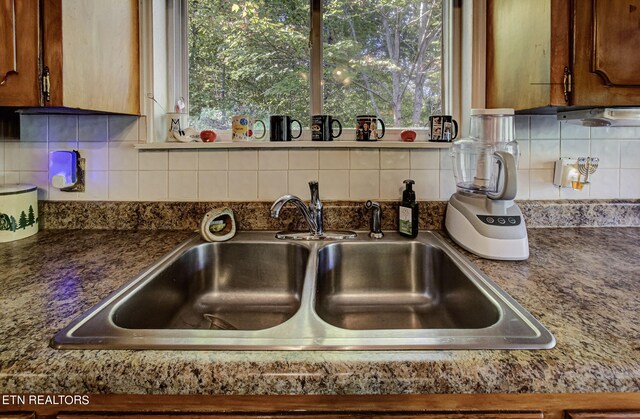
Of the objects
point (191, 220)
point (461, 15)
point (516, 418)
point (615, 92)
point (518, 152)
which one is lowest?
point (516, 418)

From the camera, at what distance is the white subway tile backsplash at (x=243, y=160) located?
1312 millimetres

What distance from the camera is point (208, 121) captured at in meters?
1.47

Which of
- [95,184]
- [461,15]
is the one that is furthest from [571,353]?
[95,184]

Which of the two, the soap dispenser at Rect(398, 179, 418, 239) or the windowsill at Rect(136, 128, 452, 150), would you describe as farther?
the windowsill at Rect(136, 128, 452, 150)

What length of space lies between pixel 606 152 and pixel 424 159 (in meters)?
0.68

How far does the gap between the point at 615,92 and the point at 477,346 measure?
0.88 metres

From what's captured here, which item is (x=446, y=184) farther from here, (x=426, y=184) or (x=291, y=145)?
(x=291, y=145)

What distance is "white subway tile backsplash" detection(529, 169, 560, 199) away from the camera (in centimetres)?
133

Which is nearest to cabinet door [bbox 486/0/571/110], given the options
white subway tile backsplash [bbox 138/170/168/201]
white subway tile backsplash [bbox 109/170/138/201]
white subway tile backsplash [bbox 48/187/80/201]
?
white subway tile backsplash [bbox 138/170/168/201]

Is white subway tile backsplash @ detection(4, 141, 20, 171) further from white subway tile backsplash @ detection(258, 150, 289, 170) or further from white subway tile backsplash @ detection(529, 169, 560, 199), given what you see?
white subway tile backsplash @ detection(529, 169, 560, 199)

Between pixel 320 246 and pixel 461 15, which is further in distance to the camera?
pixel 461 15

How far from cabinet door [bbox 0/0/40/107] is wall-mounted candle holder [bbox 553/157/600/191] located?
167 centimetres

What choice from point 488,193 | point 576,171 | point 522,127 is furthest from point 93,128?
point 576,171

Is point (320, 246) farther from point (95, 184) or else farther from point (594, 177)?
point (594, 177)
